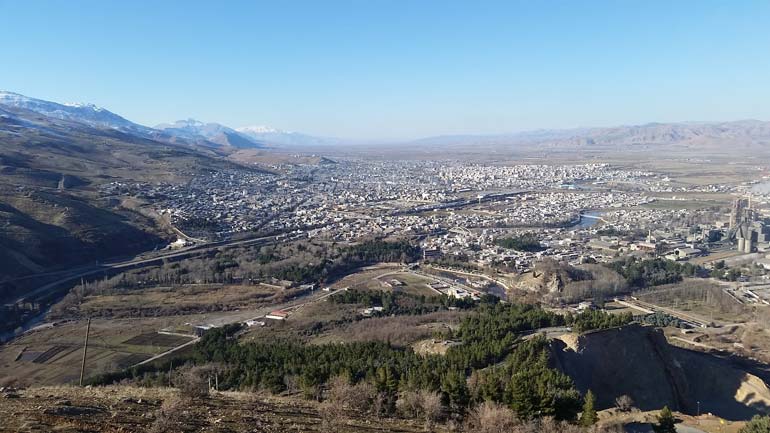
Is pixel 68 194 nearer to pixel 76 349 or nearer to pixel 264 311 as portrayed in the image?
pixel 264 311

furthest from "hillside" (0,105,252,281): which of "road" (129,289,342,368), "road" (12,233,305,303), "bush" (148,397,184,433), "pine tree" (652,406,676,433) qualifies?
"pine tree" (652,406,676,433)

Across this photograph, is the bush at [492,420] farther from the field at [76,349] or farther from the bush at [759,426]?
the field at [76,349]

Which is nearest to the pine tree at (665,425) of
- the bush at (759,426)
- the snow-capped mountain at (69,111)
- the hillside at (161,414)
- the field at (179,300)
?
the bush at (759,426)

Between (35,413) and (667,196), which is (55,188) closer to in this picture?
(35,413)

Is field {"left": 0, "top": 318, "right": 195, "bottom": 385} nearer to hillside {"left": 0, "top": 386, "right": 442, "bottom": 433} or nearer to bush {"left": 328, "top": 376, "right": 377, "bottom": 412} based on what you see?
hillside {"left": 0, "top": 386, "right": 442, "bottom": 433}

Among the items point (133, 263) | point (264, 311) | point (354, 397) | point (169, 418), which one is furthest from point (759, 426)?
point (133, 263)
